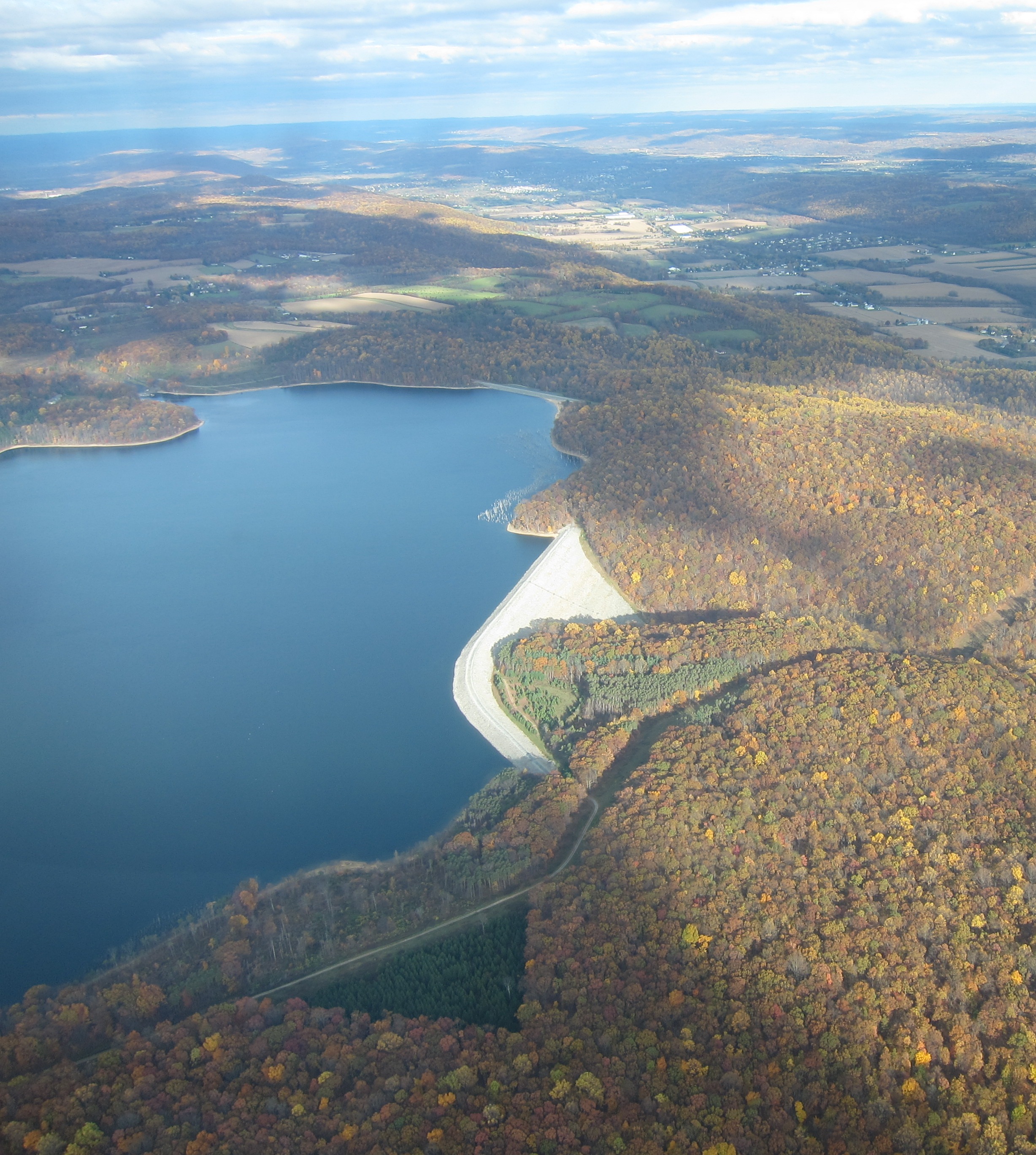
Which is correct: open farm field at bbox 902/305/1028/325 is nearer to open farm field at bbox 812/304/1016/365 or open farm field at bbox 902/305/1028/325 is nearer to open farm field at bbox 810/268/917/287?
open farm field at bbox 812/304/1016/365

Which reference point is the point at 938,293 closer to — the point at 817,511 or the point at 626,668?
the point at 817,511

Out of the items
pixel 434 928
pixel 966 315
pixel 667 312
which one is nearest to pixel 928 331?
pixel 966 315

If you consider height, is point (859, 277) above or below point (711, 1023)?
above

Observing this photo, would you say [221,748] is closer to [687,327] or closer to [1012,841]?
[1012,841]

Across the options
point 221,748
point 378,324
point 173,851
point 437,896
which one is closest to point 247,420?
point 378,324

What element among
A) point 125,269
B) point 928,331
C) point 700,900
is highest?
point 125,269

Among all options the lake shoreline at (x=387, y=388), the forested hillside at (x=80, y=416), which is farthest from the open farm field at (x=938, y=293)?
the forested hillside at (x=80, y=416)

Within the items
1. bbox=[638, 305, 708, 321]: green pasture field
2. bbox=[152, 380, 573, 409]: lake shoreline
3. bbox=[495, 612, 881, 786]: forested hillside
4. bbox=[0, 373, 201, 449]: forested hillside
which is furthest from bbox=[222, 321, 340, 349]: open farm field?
bbox=[495, 612, 881, 786]: forested hillside

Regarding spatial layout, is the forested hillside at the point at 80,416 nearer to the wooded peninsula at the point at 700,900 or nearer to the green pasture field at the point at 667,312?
the wooded peninsula at the point at 700,900
